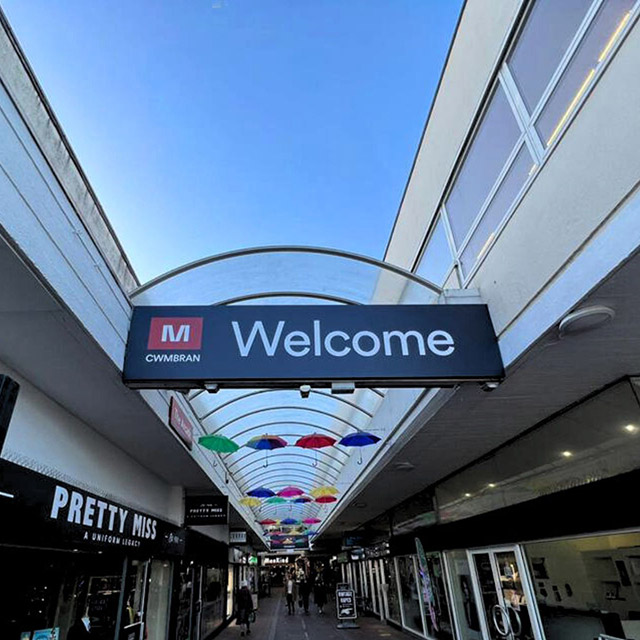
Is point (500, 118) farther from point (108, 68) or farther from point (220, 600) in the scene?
point (220, 600)

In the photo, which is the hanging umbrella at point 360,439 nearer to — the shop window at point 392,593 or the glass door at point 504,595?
the glass door at point 504,595

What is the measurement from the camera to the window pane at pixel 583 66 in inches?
114

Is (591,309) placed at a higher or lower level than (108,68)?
lower

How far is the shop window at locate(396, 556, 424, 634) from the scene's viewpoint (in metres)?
12.5

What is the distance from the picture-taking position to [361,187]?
24.7ft

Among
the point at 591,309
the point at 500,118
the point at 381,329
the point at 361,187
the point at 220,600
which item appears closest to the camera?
the point at 591,309

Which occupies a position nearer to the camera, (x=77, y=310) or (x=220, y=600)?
(x=77, y=310)

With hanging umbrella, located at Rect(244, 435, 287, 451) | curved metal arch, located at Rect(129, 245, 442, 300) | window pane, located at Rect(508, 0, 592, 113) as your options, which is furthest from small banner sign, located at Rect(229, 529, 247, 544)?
window pane, located at Rect(508, 0, 592, 113)

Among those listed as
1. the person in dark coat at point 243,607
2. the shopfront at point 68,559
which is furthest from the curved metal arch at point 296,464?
the shopfront at point 68,559

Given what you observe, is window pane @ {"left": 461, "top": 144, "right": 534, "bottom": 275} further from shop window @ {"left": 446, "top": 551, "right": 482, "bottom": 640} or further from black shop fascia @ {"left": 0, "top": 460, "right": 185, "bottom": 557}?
shop window @ {"left": 446, "top": 551, "right": 482, "bottom": 640}

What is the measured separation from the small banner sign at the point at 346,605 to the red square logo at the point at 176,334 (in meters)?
15.8

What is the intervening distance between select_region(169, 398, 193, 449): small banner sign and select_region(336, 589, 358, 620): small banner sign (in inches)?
494

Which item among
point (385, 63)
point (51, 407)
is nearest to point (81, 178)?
point (51, 407)

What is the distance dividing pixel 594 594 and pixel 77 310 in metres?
6.92
